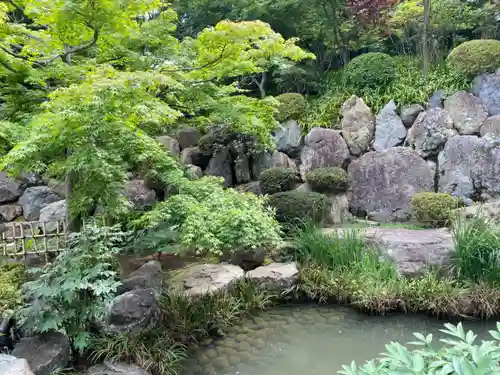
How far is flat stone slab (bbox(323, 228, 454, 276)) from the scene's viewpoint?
5.67m

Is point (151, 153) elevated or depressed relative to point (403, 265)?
elevated

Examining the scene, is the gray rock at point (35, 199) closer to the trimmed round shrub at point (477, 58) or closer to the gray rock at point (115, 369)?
the gray rock at point (115, 369)

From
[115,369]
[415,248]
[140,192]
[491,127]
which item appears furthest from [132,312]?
[491,127]

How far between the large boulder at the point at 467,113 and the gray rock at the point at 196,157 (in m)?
5.55

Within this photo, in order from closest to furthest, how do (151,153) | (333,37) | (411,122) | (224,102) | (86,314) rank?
(86,314) → (151,153) → (224,102) → (411,122) → (333,37)

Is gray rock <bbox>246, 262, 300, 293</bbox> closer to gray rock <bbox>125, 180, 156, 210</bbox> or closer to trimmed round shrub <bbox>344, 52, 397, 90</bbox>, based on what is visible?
gray rock <bbox>125, 180, 156, 210</bbox>

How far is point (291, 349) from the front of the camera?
4.59 meters

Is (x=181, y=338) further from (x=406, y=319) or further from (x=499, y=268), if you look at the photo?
(x=499, y=268)

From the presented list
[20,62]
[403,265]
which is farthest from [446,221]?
[20,62]

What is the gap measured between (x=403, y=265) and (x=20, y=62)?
551 centimetres

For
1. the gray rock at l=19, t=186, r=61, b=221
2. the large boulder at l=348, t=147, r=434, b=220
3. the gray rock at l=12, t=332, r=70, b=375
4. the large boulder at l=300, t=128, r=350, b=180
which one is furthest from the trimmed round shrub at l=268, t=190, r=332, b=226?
the gray rock at l=19, t=186, r=61, b=221

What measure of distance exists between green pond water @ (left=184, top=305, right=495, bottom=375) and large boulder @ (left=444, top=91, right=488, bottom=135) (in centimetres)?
482

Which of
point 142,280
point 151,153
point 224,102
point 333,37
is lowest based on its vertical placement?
point 142,280

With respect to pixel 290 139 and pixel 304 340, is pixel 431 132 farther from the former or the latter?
pixel 304 340
